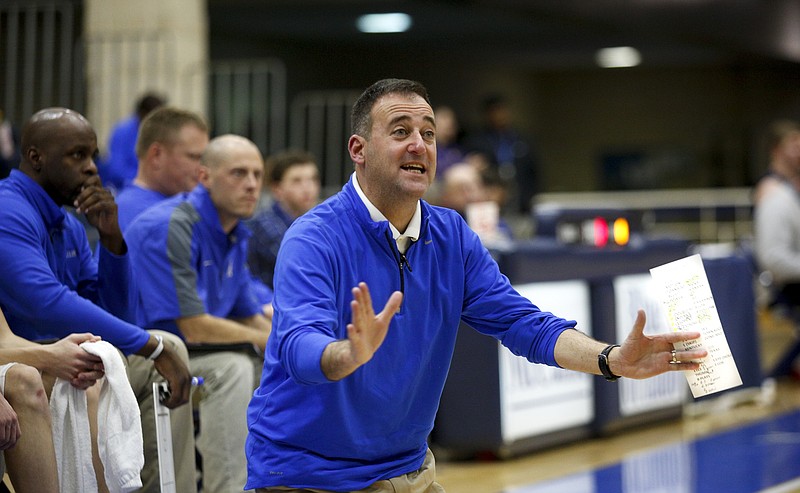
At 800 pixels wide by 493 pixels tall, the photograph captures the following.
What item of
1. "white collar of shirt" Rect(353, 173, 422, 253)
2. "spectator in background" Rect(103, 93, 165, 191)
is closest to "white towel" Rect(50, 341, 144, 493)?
"white collar of shirt" Rect(353, 173, 422, 253)

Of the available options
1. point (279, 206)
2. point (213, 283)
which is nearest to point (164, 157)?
point (213, 283)

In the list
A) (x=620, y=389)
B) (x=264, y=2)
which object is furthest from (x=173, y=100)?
(x=620, y=389)

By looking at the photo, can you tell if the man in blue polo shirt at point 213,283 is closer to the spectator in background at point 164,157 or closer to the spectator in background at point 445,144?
the spectator in background at point 164,157

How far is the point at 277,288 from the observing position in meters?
2.78

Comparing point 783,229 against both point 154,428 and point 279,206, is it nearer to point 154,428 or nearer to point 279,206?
point 279,206

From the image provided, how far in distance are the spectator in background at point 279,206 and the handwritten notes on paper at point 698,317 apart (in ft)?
12.2

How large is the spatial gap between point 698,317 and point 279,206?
406cm

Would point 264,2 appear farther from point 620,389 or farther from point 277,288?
point 277,288

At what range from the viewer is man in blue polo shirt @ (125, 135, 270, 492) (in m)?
4.41

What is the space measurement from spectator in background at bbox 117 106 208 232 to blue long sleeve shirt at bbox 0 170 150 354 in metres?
1.19

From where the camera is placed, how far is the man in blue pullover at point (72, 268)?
3.55 meters

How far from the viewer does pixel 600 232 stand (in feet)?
25.2

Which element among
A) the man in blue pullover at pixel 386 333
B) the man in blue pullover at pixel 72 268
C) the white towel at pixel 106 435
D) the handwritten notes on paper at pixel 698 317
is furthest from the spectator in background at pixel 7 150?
the handwritten notes on paper at pixel 698 317

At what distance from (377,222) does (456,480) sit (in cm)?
314
